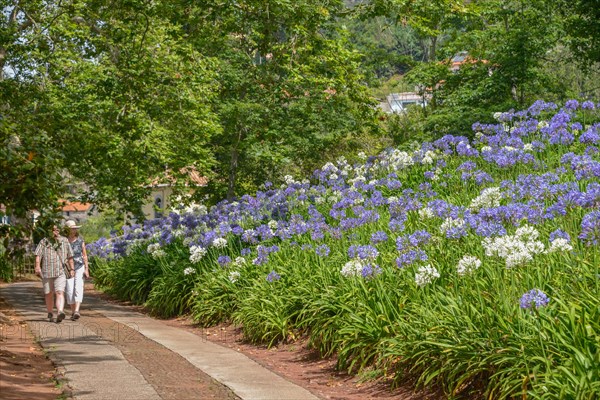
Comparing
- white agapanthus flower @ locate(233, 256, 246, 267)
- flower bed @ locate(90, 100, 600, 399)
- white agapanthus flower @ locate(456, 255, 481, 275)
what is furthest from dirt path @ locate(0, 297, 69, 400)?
white agapanthus flower @ locate(456, 255, 481, 275)

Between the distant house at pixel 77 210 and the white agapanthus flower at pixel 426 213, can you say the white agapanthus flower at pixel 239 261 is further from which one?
the white agapanthus flower at pixel 426 213

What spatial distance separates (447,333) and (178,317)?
26.5ft

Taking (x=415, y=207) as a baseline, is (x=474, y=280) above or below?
below

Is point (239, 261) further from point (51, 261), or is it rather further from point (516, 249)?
point (516, 249)

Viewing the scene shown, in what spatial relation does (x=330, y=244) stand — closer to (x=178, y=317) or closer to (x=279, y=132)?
(x=178, y=317)

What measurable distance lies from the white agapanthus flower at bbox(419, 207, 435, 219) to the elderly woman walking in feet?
18.3

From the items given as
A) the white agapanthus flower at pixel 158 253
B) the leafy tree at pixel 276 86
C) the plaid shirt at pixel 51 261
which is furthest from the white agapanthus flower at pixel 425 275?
the white agapanthus flower at pixel 158 253

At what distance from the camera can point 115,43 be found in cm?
1645

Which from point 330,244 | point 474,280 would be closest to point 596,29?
point 330,244

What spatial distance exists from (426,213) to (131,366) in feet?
12.7

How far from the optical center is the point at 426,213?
10469 mm

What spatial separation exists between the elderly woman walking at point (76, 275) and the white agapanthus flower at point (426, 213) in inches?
220

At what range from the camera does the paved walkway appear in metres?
7.86

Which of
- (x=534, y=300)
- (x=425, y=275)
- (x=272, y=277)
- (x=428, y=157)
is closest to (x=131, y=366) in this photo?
(x=272, y=277)
